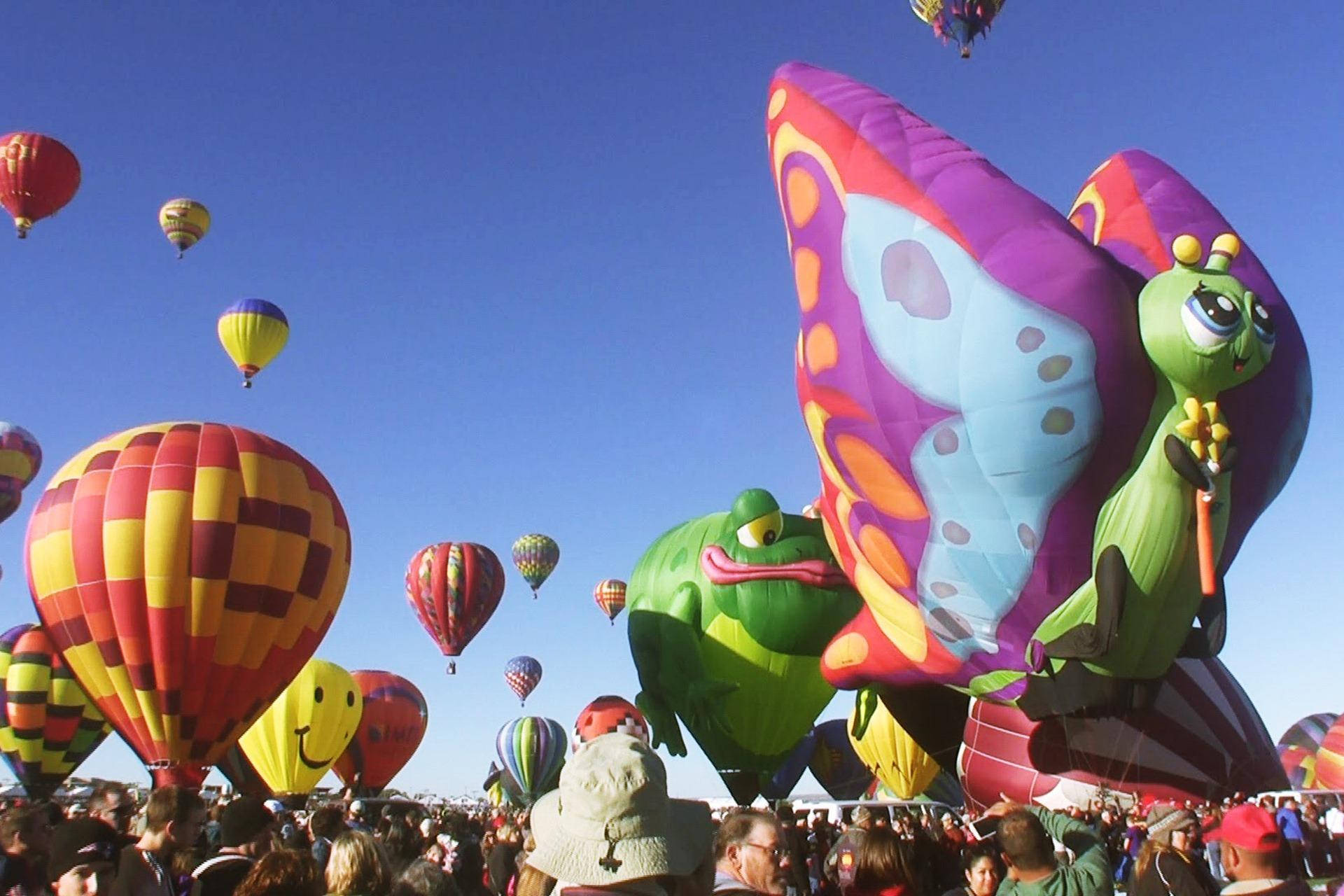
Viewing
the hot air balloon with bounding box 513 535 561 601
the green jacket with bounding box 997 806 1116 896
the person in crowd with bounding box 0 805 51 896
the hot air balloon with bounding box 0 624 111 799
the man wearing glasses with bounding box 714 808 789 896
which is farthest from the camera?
the hot air balloon with bounding box 513 535 561 601

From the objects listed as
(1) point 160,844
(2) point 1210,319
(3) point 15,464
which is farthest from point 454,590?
(1) point 160,844

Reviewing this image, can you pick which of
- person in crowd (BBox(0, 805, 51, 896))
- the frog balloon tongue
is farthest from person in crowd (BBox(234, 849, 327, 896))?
the frog balloon tongue

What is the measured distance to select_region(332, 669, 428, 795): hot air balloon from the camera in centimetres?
2894

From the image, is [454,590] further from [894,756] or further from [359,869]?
[359,869]

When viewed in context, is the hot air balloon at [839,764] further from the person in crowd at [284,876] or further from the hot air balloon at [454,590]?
the person in crowd at [284,876]

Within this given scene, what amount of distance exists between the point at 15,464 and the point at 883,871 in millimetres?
28230

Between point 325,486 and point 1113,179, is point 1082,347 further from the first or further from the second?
point 325,486

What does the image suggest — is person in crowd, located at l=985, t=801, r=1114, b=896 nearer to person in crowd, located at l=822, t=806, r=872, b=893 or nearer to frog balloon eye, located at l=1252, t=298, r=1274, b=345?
person in crowd, located at l=822, t=806, r=872, b=893

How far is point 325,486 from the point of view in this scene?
1672 cm

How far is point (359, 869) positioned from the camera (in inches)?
112

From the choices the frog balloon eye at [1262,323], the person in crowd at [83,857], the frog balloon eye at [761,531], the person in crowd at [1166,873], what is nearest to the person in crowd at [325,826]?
the person in crowd at [83,857]

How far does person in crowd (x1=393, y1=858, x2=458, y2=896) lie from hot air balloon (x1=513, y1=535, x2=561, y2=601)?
29.5m

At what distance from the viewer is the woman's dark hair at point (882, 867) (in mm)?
3227

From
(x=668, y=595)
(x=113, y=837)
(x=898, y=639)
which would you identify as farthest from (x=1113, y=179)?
(x=113, y=837)
